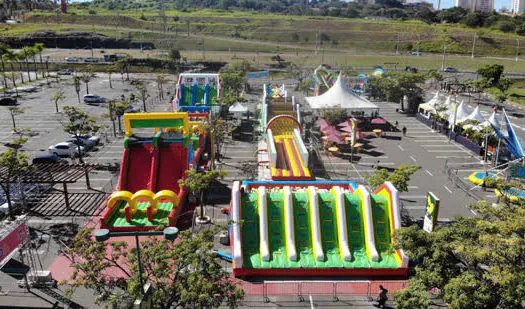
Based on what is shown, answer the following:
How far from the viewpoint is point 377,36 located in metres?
121

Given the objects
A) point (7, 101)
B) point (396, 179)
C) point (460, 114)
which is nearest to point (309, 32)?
point (460, 114)

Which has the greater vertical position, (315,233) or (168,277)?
(168,277)

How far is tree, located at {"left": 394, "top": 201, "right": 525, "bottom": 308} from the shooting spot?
12461 millimetres

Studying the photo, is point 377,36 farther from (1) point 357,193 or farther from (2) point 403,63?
(1) point 357,193

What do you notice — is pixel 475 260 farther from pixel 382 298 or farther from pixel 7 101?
pixel 7 101

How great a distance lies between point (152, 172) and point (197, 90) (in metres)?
24.4

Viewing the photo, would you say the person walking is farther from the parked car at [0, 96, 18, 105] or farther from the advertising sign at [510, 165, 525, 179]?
the parked car at [0, 96, 18, 105]

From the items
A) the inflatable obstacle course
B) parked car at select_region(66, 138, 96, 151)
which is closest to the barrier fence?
the inflatable obstacle course

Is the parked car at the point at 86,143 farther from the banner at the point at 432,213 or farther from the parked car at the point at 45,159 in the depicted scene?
the banner at the point at 432,213

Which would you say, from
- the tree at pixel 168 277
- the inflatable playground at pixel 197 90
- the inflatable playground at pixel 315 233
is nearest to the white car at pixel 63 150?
the inflatable playground at pixel 197 90

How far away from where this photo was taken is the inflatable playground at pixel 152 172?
24812mm

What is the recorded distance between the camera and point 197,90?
5072 cm

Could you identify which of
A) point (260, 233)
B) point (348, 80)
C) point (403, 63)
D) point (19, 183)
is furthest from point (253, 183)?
point (403, 63)

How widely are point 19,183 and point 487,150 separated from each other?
36.9 m
